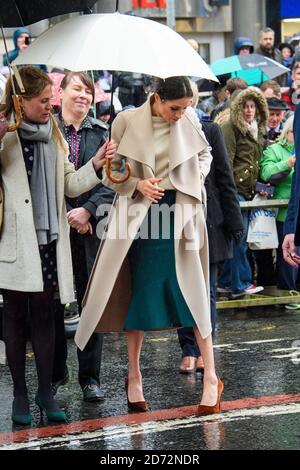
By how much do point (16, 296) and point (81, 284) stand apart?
0.77 m

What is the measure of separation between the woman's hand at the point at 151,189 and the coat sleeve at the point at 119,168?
133mm

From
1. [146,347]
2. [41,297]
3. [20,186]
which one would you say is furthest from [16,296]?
[146,347]

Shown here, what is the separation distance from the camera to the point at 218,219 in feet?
27.6

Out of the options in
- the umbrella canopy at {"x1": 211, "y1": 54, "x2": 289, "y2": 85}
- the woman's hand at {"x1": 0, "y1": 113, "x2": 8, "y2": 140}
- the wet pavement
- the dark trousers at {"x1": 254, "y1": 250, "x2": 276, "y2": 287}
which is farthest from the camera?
the umbrella canopy at {"x1": 211, "y1": 54, "x2": 289, "y2": 85}

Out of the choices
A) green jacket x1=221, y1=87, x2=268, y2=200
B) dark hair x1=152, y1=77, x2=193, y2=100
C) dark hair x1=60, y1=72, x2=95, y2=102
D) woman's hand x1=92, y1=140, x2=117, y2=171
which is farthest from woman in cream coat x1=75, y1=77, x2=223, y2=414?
green jacket x1=221, y1=87, x2=268, y2=200

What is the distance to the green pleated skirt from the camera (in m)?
6.99

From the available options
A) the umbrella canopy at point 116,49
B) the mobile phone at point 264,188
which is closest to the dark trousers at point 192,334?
the umbrella canopy at point 116,49

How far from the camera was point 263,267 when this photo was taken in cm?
1176

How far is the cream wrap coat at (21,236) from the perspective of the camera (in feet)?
21.9

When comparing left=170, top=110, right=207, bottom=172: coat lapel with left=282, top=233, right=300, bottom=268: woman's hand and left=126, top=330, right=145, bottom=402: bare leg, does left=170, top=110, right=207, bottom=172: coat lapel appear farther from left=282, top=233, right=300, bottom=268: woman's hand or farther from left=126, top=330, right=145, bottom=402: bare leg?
left=126, top=330, right=145, bottom=402: bare leg

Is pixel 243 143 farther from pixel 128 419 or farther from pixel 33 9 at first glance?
pixel 128 419

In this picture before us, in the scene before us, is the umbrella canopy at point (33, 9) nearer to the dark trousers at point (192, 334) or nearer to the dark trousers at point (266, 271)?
the dark trousers at point (192, 334)

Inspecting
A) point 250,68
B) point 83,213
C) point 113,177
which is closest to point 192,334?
point 83,213
